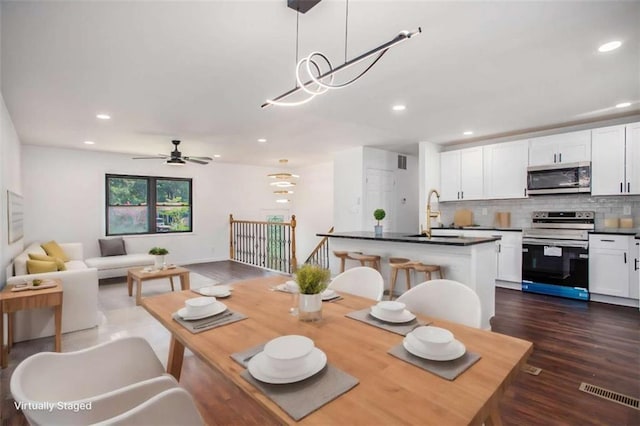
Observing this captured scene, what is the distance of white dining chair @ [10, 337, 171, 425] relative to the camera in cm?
94

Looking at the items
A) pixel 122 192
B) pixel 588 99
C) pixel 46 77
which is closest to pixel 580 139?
pixel 588 99

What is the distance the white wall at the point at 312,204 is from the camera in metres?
8.23

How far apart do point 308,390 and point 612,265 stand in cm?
497

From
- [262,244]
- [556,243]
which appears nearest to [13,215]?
[262,244]

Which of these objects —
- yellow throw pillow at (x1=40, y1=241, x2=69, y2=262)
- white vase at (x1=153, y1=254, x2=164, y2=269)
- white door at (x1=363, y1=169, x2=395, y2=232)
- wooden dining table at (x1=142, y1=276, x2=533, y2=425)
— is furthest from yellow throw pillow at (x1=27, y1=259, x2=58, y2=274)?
white door at (x1=363, y1=169, x2=395, y2=232)

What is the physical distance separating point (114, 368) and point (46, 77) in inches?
115

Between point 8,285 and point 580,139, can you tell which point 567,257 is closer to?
point 580,139

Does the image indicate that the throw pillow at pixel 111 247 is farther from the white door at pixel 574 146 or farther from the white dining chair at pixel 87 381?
the white door at pixel 574 146

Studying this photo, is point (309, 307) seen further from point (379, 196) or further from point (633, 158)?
point (379, 196)

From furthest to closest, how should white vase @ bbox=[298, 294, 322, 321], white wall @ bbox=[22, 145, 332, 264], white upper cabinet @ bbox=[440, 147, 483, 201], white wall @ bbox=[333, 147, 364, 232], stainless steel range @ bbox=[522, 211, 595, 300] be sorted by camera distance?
white wall @ bbox=[333, 147, 364, 232], white wall @ bbox=[22, 145, 332, 264], white upper cabinet @ bbox=[440, 147, 483, 201], stainless steel range @ bbox=[522, 211, 595, 300], white vase @ bbox=[298, 294, 322, 321]

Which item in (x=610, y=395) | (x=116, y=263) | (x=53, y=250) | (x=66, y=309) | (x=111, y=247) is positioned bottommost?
(x=610, y=395)

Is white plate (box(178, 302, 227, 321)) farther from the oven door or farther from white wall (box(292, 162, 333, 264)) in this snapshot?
white wall (box(292, 162, 333, 264))

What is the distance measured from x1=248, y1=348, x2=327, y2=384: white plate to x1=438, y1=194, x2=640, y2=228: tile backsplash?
17.4 ft

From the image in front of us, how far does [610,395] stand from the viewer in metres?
2.12
